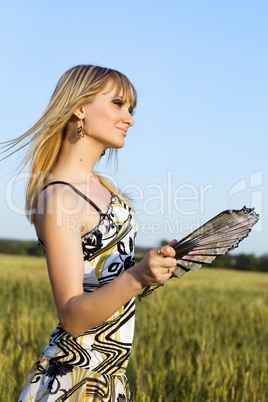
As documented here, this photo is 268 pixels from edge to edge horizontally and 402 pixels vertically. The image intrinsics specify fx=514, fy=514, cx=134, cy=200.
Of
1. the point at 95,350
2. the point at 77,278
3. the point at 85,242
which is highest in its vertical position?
the point at 85,242

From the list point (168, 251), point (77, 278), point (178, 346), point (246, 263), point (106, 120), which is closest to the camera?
point (168, 251)

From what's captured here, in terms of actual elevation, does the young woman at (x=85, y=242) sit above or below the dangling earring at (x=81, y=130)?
below

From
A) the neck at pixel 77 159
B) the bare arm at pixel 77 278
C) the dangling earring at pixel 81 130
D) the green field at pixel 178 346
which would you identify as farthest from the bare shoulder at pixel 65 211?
the green field at pixel 178 346

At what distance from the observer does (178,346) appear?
434cm

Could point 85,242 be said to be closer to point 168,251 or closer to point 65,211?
point 65,211

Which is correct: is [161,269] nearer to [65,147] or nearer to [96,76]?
[65,147]

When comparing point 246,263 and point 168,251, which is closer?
point 168,251

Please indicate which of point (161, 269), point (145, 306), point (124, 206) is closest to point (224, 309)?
point (145, 306)

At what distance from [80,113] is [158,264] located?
706 millimetres

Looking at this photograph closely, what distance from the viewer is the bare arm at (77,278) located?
1183mm

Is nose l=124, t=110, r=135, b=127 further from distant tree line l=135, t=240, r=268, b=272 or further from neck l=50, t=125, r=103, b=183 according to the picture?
distant tree line l=135, t=240, r=268, b=272

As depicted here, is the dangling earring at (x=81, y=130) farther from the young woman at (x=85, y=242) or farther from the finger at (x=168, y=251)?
the finger at (x=168, y=251)

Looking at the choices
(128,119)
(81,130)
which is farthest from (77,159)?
(128,119)

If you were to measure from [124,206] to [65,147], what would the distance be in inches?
11.1
